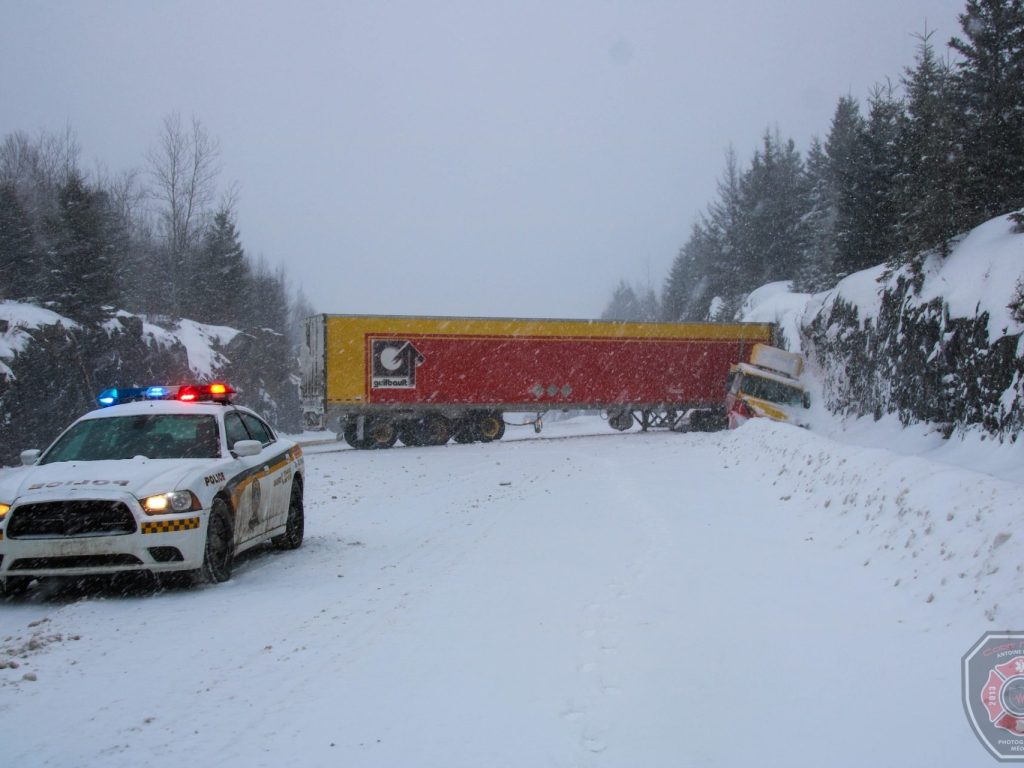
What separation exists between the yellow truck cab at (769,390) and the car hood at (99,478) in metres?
22.6

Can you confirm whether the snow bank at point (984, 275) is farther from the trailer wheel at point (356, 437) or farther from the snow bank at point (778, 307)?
the snow bank at point (778, 307)

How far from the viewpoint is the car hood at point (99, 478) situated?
686 centimetres

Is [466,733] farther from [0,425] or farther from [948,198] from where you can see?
[0,425]

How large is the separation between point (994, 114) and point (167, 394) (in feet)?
77.0

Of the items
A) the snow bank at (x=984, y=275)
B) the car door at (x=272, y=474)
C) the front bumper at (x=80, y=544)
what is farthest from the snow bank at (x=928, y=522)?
the snow bank at (x=984, y=275)

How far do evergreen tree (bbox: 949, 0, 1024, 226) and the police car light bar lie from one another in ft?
62.5

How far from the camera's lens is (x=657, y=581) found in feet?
24.1

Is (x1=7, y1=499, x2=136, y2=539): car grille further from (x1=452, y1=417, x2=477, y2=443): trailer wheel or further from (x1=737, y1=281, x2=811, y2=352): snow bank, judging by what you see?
(x1=737, y1=281, x2=811, y2=352): snow bank

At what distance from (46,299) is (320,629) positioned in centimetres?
3260

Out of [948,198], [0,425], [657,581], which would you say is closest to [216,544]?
[657,581]

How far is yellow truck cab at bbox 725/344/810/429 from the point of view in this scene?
27.5 meters

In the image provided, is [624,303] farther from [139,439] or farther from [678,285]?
[139,439]

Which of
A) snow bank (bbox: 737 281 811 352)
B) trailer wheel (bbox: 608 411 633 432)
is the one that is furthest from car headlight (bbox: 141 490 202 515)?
snow bank (bbox: 737 281 811 352)

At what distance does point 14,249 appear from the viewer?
116 feet
